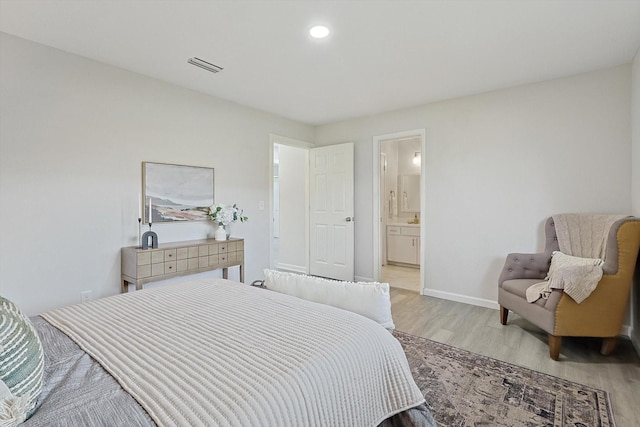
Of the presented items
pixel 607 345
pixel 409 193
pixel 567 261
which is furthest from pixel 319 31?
pixel 409 193

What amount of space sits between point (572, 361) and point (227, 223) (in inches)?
136

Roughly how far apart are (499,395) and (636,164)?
2.32m

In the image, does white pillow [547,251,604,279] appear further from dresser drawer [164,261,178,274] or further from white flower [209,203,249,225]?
dresser drawer [164,261,178,274]

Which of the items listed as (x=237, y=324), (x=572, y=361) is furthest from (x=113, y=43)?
(x=572, y=361)

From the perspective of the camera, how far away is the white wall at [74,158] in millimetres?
2369

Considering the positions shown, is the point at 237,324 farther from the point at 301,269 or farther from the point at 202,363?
the point at 301,269

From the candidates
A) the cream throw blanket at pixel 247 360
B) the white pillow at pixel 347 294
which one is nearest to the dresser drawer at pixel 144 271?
the cream throw blanket at pixel 247 360

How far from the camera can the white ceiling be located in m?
2.03

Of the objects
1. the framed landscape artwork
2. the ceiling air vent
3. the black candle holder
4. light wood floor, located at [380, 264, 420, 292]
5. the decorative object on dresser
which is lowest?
light wood floor, located at [380, 264, 420, 292]

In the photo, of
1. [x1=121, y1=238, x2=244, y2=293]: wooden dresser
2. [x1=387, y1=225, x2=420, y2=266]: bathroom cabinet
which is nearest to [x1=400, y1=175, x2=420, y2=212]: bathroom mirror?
[x1=387, y1=225, x2=420, y2=266]: bathroom cabinet

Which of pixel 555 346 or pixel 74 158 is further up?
pixel 74 158

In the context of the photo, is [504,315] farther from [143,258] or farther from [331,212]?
[143,258]

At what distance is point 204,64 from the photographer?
2.84m

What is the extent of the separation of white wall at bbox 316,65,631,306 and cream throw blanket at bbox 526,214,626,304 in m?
0.28
